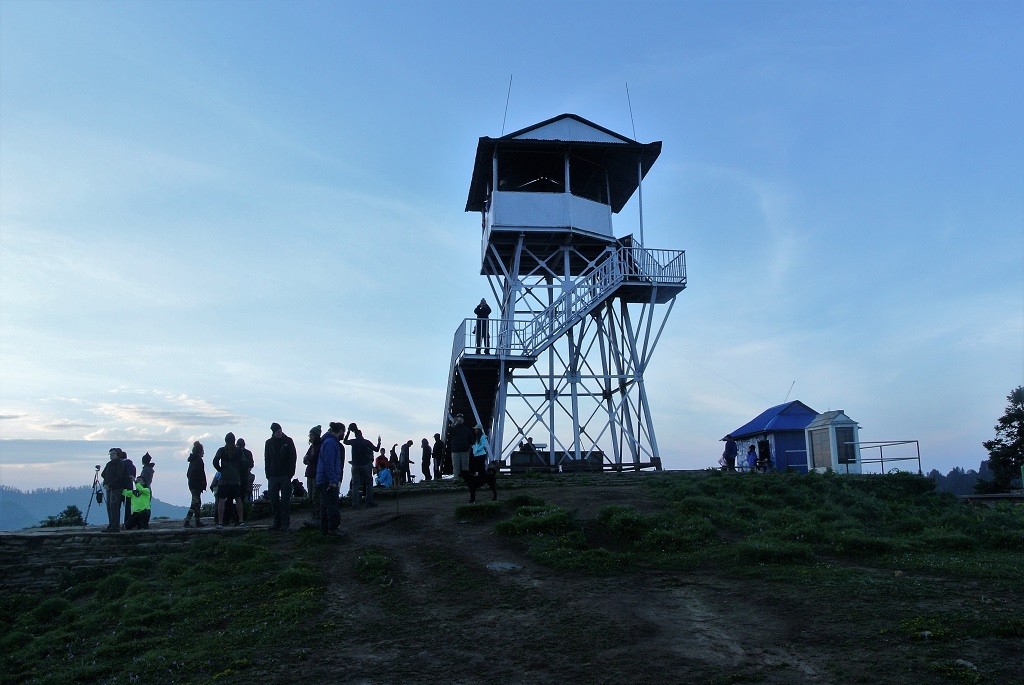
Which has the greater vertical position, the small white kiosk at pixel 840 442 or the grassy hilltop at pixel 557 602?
the small white kiosk at pixel 840 442

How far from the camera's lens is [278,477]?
16391mm

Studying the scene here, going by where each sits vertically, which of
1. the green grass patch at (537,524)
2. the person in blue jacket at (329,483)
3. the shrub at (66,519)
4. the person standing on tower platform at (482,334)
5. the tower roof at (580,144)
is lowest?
the shrub at (66,519)

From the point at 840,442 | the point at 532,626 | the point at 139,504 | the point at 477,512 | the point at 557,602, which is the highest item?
the point at 840,442

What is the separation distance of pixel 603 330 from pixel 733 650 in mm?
22749

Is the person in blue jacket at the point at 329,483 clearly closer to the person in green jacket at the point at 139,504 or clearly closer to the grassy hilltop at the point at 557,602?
the grassy hilltop at the point at 557,602

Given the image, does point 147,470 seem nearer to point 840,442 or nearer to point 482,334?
point 482,334

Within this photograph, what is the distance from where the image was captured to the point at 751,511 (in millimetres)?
16984

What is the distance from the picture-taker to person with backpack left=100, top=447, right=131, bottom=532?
56.6ft

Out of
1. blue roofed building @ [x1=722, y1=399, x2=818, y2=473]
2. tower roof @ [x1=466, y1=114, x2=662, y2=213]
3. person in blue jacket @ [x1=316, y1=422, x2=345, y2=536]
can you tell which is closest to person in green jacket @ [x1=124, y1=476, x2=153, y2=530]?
person in blue jacket @ [x1=316, y1=422, x2=345, y2=536]

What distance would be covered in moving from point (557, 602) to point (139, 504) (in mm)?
11756

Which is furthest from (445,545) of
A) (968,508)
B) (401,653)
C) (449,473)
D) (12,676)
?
(449,473)

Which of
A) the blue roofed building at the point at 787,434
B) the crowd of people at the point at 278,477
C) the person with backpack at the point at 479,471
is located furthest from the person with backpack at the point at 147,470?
the blue roofed building at the point at 787,434

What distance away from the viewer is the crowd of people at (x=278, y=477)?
50.9 feet

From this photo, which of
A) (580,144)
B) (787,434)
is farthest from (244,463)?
(787,434)
